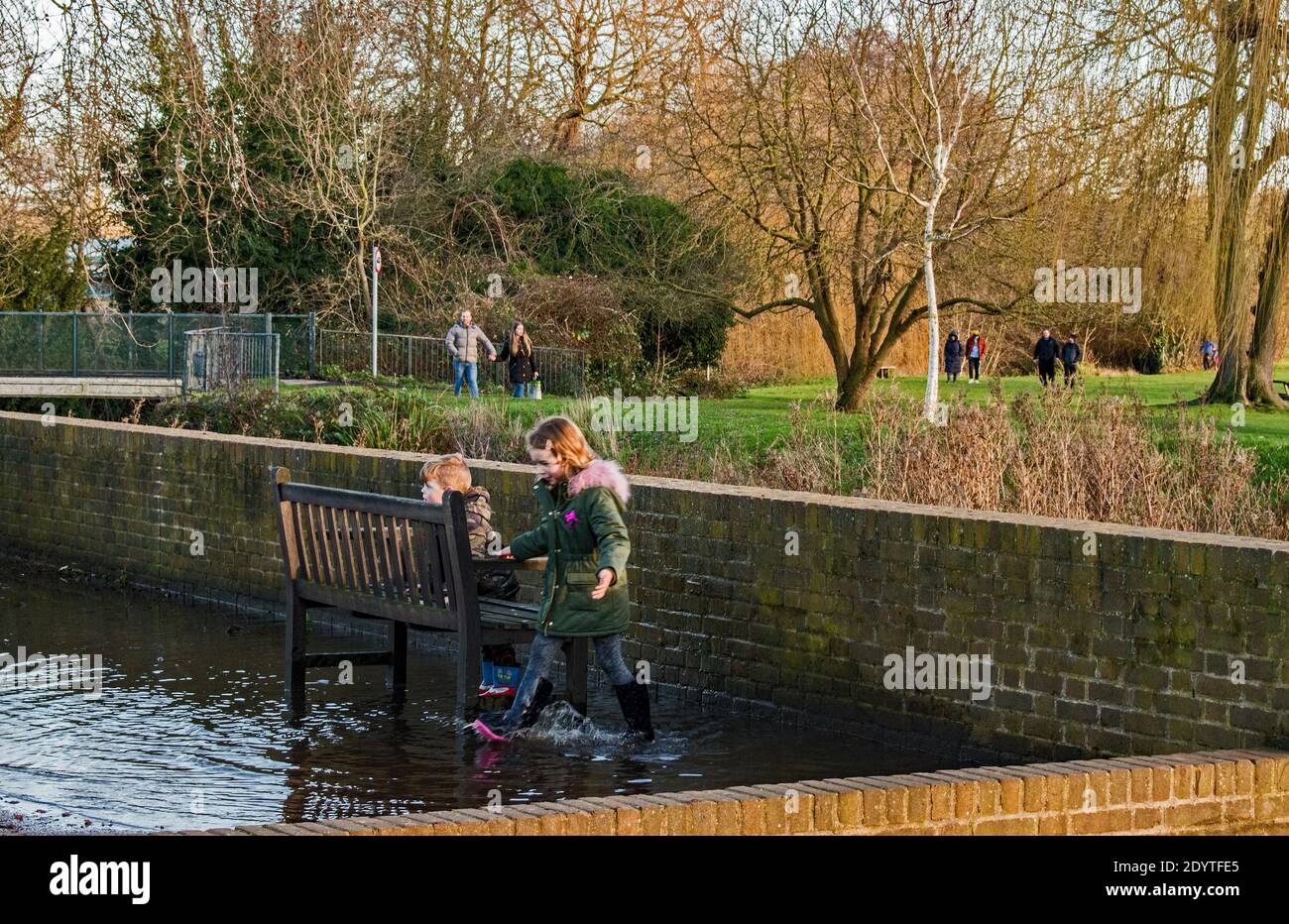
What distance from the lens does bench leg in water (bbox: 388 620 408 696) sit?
9711mm

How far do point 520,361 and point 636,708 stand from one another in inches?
868

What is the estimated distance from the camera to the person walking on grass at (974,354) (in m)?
41.7

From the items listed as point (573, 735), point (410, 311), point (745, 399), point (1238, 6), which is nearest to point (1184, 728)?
point (573, 735)

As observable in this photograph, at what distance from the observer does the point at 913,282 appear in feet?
99.7

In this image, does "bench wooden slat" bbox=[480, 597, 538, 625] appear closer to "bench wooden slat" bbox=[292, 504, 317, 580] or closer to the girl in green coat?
the girl in green coat

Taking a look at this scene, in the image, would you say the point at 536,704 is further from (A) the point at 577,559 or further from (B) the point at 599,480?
(B) the point at 599,480

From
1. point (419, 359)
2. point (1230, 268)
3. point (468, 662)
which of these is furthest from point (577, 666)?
point (419, 359)

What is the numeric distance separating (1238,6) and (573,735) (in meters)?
8.54

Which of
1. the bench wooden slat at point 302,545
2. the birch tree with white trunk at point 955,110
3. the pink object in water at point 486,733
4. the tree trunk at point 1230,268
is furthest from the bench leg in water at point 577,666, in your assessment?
the birch tree with white trunk at point 955,110

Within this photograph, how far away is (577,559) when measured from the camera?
27.1 ft

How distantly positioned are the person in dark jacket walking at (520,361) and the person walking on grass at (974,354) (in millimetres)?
13578

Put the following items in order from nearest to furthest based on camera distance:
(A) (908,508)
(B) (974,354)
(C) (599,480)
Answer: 1. (C) (599,480)
2. (A) (908,508)
3. (B) (974,354)

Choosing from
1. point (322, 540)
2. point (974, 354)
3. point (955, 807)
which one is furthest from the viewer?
point (974, 354)
